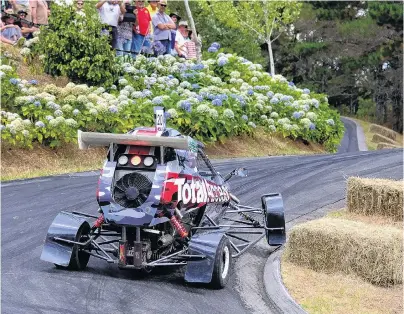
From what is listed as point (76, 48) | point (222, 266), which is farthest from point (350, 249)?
point (76, 48)

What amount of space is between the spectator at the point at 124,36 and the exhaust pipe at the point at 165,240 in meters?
12.7

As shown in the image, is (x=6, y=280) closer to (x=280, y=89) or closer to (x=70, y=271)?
(x=70, y=271)

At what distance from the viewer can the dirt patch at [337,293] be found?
734cm

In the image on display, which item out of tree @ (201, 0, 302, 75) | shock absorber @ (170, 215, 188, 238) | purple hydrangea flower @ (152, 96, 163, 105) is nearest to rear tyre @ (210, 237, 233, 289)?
shock absorber @ (170, 215, 188, 238)

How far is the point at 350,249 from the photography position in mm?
8438

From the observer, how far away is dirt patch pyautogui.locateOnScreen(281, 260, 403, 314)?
24.1 feet

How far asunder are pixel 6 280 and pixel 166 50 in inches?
608

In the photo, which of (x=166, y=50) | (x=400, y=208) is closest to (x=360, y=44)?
(x=166, y=50)

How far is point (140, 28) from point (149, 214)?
1361 cm

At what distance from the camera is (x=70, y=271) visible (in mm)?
8234

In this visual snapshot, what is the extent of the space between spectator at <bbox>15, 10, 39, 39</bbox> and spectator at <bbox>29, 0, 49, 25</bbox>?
0.37 meters

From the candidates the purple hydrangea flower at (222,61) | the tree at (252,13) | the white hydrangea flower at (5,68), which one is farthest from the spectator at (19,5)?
the tree at (252,13)

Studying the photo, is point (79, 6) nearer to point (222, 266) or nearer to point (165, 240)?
point (165, 240)

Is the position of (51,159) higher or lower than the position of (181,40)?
lower
